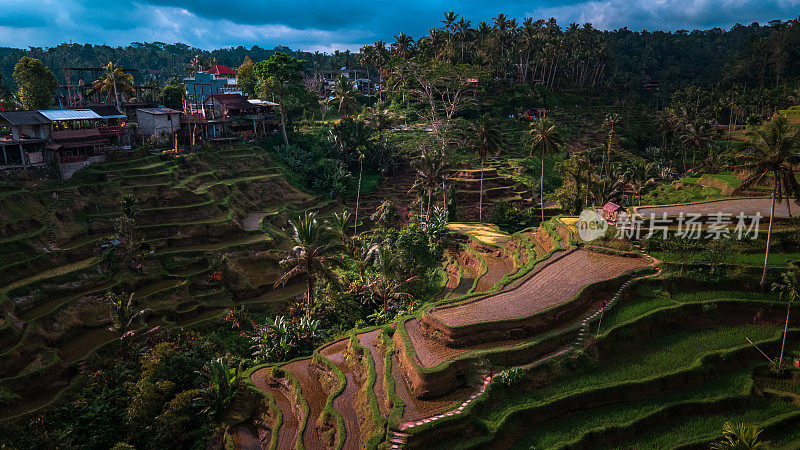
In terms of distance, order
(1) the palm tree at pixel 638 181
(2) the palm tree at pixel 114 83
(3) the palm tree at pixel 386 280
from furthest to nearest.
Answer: (2) the palm tree at pixel 114 83 → (1) the palm tree at pixel 638 181 → (3) the palm tree at pixel 386 280

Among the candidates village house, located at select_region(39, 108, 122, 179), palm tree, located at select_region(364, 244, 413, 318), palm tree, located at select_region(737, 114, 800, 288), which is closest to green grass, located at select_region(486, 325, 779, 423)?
palm tree, located at select_region(737, 114, 800, 288)

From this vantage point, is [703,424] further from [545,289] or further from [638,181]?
[638,181]

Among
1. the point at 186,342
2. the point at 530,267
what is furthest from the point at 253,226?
the point at 530,267

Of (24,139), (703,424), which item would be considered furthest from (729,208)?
(24,139)

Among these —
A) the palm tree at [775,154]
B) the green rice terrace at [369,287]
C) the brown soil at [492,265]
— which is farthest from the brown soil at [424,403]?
the palm tree at [775,154]

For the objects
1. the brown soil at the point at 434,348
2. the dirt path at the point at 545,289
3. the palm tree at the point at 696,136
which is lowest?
the brown soil at the point at 434,348

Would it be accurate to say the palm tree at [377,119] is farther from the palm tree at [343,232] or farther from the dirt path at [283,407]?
the dirt path at [283,407]

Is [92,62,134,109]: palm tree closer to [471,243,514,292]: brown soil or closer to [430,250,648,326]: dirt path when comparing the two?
[471,243,514,292]: brown soil
